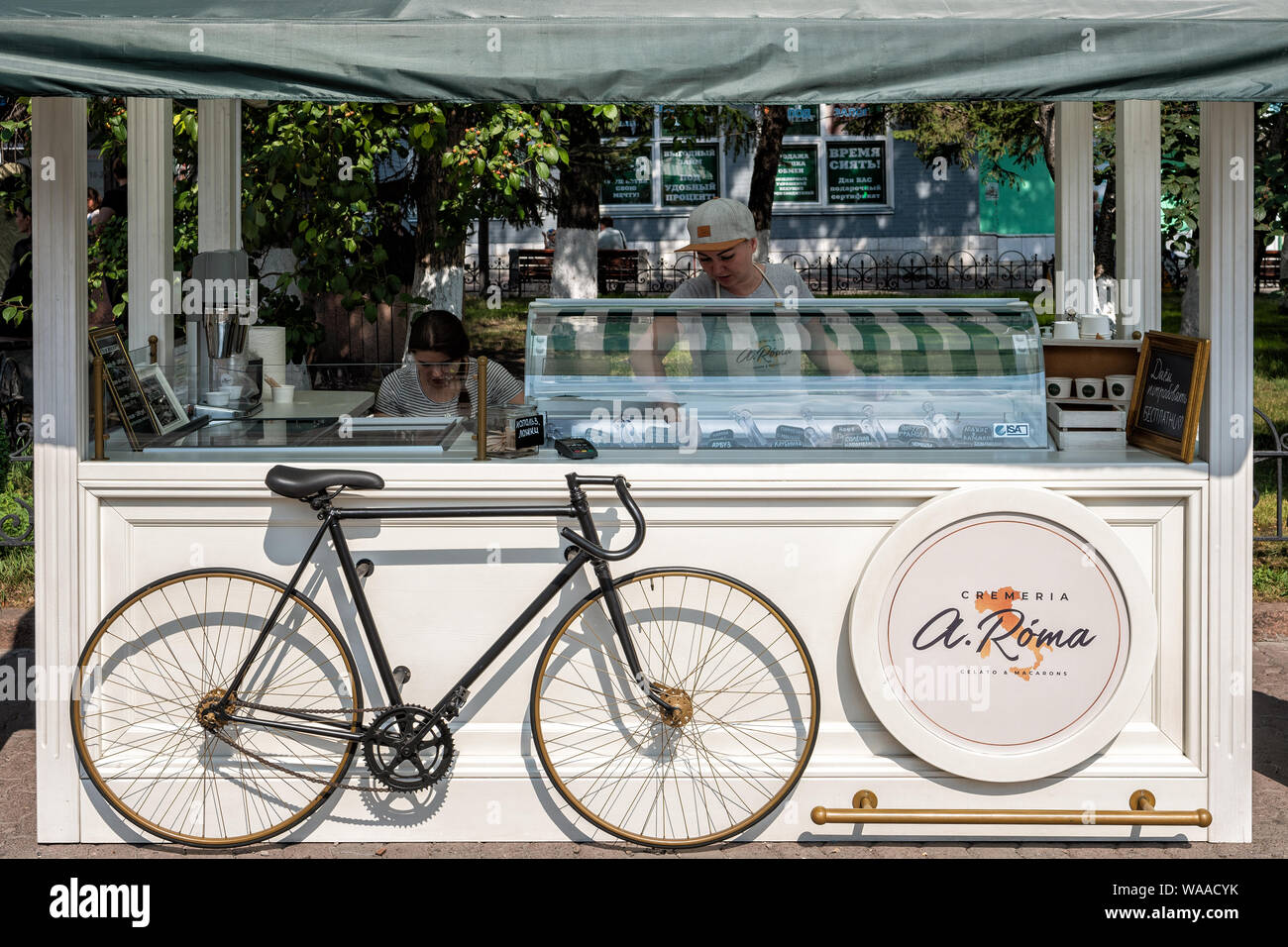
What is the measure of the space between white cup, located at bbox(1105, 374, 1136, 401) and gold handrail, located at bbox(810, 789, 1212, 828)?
122 cm

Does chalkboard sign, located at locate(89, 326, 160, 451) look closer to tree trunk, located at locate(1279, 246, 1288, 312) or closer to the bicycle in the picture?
the bicycle

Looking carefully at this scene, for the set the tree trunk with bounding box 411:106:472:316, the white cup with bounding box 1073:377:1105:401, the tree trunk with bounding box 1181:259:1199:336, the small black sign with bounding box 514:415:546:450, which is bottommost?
the small black sign with bounding box 514:415:546:450

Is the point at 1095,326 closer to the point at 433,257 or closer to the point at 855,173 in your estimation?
the point at 433,257

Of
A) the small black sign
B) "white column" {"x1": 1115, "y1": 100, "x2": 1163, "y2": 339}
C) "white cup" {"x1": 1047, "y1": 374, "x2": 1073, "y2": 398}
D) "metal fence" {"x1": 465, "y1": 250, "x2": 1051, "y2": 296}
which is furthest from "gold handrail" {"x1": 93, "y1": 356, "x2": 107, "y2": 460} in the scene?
"metal fence" {"x1": 465, "y1": 250, "x2": 1051, "y2": 296}

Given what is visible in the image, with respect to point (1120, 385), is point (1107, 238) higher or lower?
higher

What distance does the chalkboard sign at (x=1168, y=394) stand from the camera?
400cm

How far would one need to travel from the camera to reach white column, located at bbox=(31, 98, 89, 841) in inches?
156

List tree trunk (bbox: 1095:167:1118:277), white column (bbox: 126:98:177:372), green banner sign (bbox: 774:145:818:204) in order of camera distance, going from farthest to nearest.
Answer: green banner sign (bbox: 774:145:818:204)
tree trunk (bbox: 1095:167:1118:277)
white column (bbox: 126:98:177:372)

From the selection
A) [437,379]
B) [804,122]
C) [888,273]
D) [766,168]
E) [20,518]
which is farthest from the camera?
[888,273]

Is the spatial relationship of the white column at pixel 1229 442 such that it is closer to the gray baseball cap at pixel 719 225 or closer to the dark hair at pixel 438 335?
the gray baseball cap at pixel 719 225

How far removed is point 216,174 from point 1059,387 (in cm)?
357

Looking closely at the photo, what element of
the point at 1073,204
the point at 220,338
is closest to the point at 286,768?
the point at 220,338

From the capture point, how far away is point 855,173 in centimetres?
2444

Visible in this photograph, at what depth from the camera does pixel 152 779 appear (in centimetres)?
410
